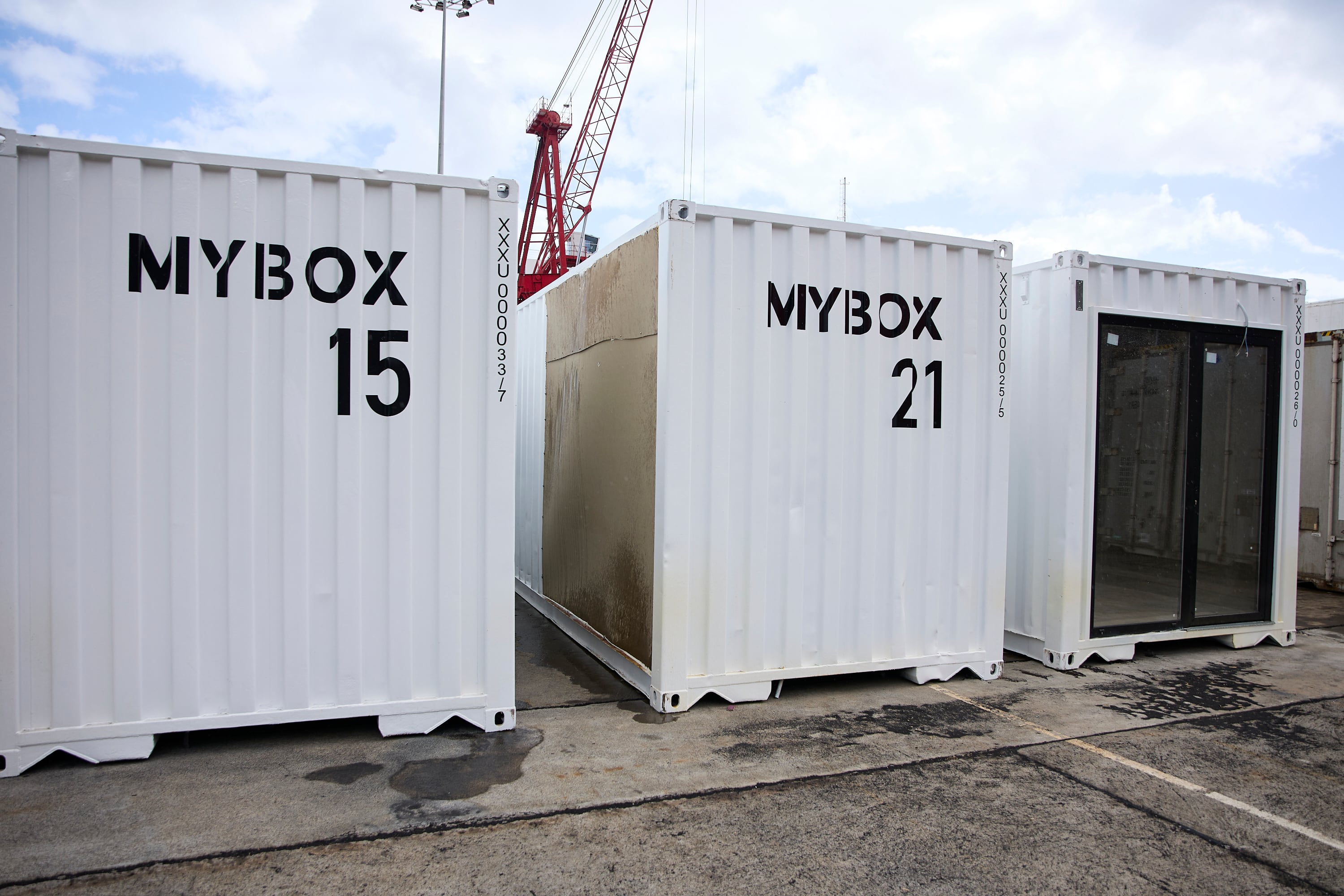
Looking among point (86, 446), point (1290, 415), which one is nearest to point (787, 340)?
point (86, 446)

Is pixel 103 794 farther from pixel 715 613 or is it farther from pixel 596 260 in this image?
pixel 596 260

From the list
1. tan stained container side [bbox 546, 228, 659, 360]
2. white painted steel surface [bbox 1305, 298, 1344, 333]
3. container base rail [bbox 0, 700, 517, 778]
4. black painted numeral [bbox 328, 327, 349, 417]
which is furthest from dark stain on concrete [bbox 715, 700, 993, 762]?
white painted steel surface [bbox 1305, 298, 1344, 333]

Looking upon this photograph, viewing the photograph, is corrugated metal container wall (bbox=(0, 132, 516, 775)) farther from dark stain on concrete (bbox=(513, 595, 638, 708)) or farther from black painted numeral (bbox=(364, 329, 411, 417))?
dark stain on concrete (bbox=(513, 595, 638, 708))

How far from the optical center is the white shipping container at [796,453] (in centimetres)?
503

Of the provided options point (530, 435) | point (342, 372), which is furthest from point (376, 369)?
point (530, 435)

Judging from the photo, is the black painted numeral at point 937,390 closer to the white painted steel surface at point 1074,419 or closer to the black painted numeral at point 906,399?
the black painted numeral at point 906,399

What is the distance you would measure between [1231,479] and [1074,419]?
5.95 feet

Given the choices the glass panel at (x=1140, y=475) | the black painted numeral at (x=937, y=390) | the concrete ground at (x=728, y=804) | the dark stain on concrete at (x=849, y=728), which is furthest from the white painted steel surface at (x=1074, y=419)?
the dark stain on concrete at (x=849, y=728)

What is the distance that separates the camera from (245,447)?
166 inches

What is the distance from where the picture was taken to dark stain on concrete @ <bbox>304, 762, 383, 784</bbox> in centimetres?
394

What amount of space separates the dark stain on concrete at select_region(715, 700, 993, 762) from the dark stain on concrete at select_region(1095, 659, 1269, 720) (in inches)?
42.0

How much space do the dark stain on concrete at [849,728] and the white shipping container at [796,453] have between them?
1.23 feet

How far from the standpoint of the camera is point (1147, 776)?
416 cm

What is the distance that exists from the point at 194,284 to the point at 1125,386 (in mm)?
6145
